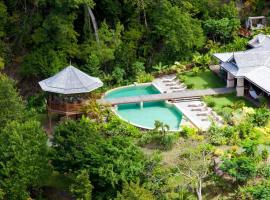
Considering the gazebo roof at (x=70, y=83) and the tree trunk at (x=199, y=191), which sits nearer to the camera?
the tree trunk at (x=199, y=191)

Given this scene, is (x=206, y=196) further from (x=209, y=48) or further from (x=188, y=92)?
(x=209, y=48)

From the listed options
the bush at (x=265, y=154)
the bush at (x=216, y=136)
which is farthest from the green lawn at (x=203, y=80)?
the bush at (x=265, y=154)

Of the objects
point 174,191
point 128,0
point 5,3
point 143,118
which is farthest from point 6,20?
point 174,191

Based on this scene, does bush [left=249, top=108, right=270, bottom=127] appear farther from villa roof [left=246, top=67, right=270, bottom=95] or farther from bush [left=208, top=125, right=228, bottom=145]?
bush [left=208, top=125, right=228, bottom=145]

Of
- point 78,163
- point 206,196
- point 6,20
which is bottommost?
point 206,196

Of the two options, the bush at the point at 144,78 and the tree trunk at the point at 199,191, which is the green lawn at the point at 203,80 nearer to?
the bush at the point at 144,78

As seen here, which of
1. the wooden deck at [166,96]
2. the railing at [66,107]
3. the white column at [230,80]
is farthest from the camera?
the white column at [230,80]

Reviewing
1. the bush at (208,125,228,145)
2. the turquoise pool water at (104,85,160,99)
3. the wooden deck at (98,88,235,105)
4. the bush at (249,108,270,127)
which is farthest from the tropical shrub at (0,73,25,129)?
the bush at (249,108,270,127)
